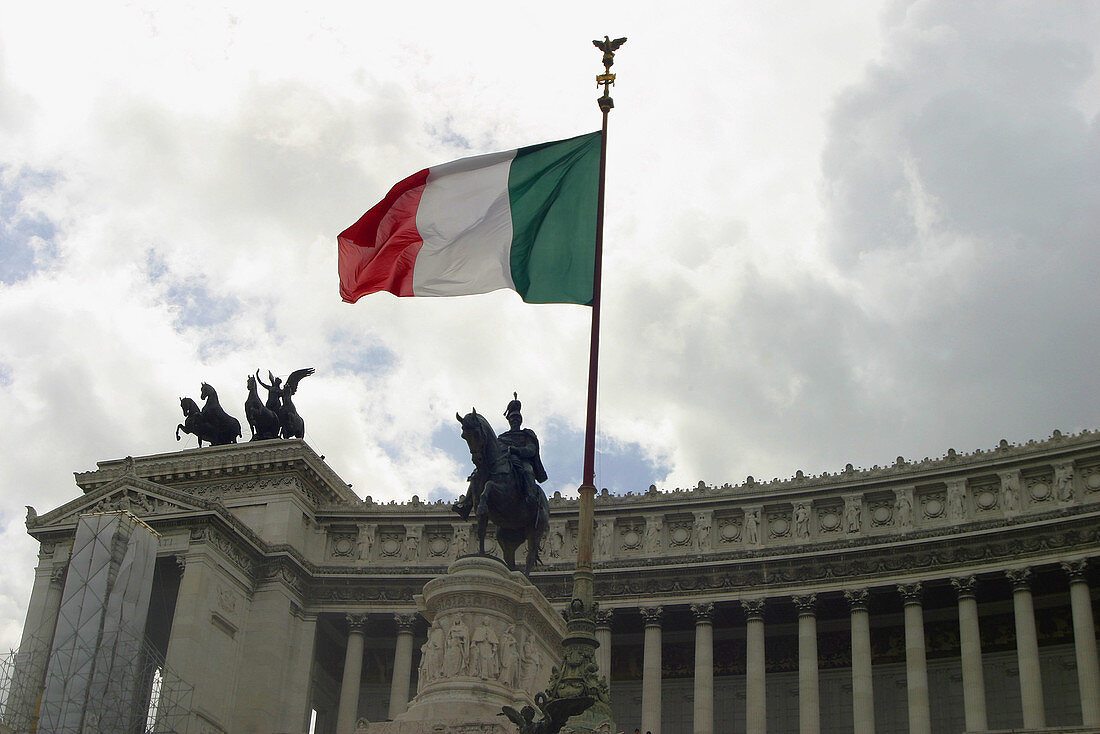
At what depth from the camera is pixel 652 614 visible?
51781mm

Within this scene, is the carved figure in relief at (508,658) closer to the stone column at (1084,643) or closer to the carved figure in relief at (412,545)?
the stone column at (1084,643)

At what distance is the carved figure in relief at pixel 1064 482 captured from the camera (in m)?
46.5

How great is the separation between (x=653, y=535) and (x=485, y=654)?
85.8ft

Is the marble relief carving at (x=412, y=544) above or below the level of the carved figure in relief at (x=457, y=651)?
above

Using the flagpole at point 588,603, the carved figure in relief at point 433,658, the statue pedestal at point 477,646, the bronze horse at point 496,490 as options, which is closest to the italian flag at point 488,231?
the flagpole at point 588,603

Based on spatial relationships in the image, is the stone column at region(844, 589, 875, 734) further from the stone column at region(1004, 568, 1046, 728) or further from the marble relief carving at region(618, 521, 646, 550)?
the marble relief carving at region(618, 521, 646, 550)

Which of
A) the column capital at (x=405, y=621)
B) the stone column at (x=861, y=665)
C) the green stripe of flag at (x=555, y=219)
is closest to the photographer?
the green stripe of flag at (x=555, y=219)

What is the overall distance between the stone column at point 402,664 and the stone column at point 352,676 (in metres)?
1.40

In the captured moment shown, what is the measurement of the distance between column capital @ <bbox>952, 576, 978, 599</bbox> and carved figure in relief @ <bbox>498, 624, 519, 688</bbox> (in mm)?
24366

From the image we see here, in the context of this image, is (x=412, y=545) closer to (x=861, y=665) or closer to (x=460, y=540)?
(x=460, y=540)

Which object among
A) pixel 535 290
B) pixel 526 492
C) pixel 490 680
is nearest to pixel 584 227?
pixel 535 290

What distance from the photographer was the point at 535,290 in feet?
94.1

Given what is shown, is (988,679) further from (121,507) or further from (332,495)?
(121,507)

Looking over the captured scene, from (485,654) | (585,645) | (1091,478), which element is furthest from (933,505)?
(585,645)
